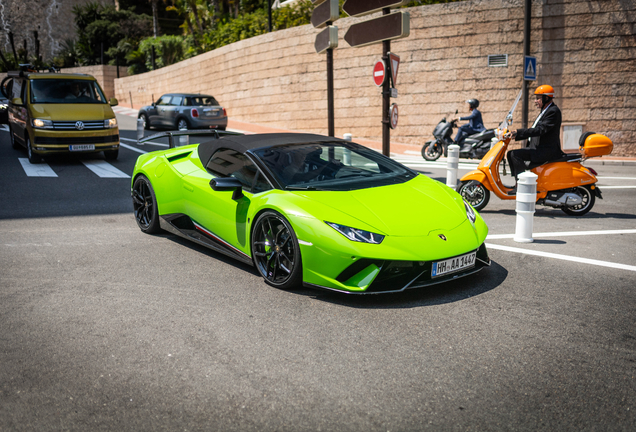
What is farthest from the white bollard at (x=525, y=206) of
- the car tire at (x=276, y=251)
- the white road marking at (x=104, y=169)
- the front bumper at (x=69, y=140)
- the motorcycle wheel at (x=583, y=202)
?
the front bumper at (x=69, y=140)

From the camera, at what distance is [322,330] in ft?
13.4

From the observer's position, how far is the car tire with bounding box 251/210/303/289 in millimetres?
4773

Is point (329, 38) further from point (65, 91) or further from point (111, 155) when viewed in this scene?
point (65, 91)

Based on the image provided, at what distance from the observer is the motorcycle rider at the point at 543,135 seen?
26.3 ft

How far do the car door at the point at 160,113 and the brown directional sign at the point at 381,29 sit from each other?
12389 mm

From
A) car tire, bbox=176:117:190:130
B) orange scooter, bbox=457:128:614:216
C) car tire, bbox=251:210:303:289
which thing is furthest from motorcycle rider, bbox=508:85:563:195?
car tire, bbox=176:117:190:130

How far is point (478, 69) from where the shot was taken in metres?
18.9

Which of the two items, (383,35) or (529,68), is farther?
(529,68)

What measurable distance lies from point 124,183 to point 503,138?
22.4ft

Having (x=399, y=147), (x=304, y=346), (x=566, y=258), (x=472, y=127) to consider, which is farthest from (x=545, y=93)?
(x=399, y=147)

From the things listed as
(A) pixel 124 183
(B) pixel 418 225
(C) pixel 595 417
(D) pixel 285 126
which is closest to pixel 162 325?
(B) pixel 418 225

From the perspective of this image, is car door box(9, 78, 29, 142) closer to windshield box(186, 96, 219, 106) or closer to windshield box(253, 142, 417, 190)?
windshield box(186, 96, 219, 106)

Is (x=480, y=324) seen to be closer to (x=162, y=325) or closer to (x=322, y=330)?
(x=322, y=330)

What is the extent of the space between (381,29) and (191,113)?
11.9m
